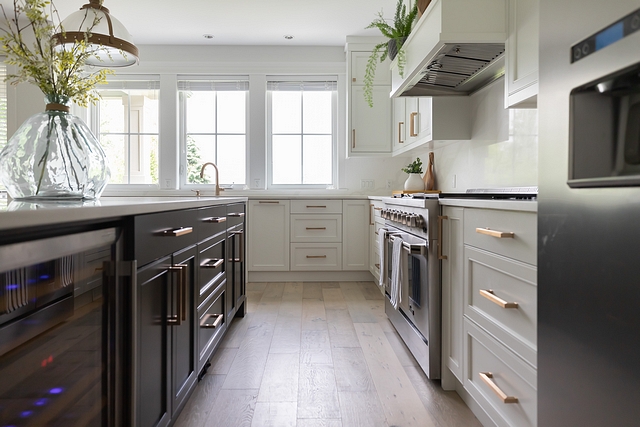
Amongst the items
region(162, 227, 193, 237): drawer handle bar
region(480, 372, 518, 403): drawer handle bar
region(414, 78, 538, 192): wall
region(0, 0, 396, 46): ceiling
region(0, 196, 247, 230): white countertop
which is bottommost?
region(480, 372, 518, 403): drawer handle bar

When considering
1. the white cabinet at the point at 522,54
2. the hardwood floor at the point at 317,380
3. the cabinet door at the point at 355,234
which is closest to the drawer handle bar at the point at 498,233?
the white cabinet at the point at 522,54

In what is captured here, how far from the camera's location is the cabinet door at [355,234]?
163 inches

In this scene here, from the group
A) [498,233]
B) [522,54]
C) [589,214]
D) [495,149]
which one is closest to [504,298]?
[498,233]

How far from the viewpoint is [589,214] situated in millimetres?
681

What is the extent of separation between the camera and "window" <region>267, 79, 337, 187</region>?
4605 mm

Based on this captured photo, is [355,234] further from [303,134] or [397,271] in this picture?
[397,271]

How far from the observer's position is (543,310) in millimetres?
850

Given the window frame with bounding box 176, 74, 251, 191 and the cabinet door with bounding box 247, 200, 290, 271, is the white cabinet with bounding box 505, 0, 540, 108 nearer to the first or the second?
the cabinet door with bounding box 247, 200, 290, 271

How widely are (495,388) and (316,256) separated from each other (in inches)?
115

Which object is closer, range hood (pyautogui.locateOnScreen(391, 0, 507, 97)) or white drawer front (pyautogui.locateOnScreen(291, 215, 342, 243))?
range hood (pyautogui.locateOnScreen(391, 0, 507, 97))

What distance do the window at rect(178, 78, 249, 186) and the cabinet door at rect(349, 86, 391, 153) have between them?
4.36 feet

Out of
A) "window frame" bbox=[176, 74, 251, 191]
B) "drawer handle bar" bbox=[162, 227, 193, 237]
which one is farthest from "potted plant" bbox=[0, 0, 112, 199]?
"window frame" bbox=[176, 74, 251, 191]

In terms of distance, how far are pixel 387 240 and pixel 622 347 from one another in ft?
6.72

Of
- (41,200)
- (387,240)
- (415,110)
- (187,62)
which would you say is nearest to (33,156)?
(41,200)
